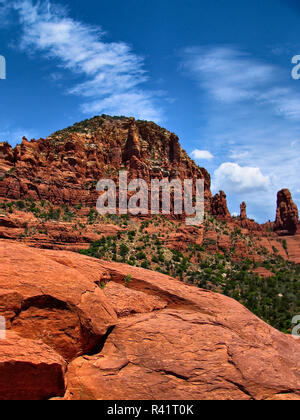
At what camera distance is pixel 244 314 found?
12.4m

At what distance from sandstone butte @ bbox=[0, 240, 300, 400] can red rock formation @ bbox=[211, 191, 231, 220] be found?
95643 millimetres

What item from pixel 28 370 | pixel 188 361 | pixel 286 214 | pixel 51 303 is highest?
pixel 286 214

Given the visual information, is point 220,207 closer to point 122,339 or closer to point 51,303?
point 122,339

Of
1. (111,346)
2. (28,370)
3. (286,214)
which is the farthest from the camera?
(286,214)

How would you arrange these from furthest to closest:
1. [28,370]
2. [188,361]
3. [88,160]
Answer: [88,160], [188,361], [28,370]

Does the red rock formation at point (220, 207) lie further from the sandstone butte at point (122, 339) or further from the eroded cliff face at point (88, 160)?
the sandstone butte at point (122, 339)

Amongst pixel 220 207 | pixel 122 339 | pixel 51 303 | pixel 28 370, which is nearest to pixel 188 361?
pixel 122 339

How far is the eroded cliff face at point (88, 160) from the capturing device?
245 feet

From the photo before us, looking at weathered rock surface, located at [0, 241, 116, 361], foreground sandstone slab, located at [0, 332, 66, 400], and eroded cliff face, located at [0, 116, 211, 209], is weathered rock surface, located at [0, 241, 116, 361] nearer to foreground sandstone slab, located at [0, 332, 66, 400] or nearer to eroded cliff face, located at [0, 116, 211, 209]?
foreground sandstone slab, located at [0, 332, 66, 400]

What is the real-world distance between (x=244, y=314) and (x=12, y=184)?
2665 inches

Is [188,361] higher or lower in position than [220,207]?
lower

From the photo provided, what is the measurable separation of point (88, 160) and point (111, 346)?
85.8m

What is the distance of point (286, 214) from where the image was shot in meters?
120
